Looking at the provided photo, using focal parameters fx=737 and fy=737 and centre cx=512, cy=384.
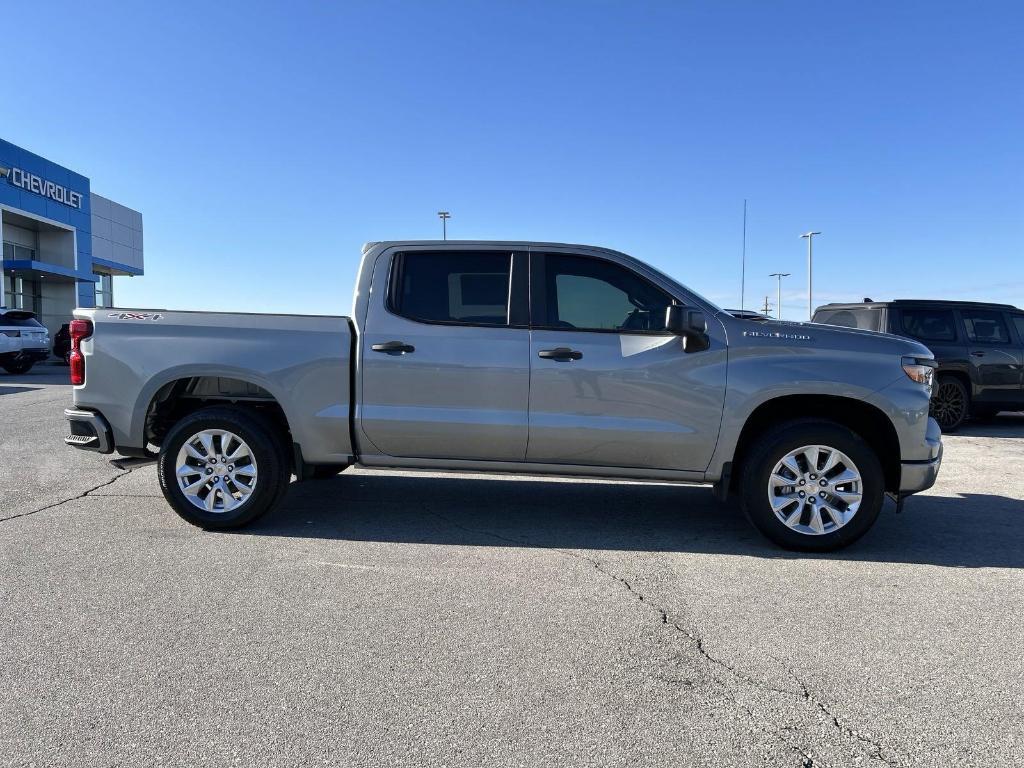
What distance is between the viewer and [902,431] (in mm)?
4758

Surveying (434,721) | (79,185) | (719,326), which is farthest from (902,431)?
(79,185)

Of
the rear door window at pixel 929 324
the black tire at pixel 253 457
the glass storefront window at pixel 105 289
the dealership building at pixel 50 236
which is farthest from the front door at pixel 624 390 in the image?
the glass storefront window at pixel 105 289

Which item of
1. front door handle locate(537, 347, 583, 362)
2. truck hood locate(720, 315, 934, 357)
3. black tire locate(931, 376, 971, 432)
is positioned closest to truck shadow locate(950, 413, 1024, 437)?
black tire locate(931, 376, 971, 432)

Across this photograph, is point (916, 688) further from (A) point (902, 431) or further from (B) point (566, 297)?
(B) point (566, 297)

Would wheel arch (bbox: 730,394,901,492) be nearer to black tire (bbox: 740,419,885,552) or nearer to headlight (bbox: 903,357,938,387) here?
Answer: black tire (bbox: 740,419,885,552)

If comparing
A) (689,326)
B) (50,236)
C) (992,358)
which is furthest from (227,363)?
(50,236)

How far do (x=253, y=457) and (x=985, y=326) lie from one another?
34.8 ft

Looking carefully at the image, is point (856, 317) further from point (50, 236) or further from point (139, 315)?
point (50, 236)

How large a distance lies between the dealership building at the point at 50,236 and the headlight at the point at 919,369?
34.3m

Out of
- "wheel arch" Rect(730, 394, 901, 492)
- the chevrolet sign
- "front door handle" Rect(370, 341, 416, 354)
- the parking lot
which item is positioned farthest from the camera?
the chevrolet sign

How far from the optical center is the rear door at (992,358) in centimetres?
1071

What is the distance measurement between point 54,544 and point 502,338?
314cm

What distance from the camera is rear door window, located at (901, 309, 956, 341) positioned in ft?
34.8

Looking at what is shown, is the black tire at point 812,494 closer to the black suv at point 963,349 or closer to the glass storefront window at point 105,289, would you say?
the black suv at point 963,349
